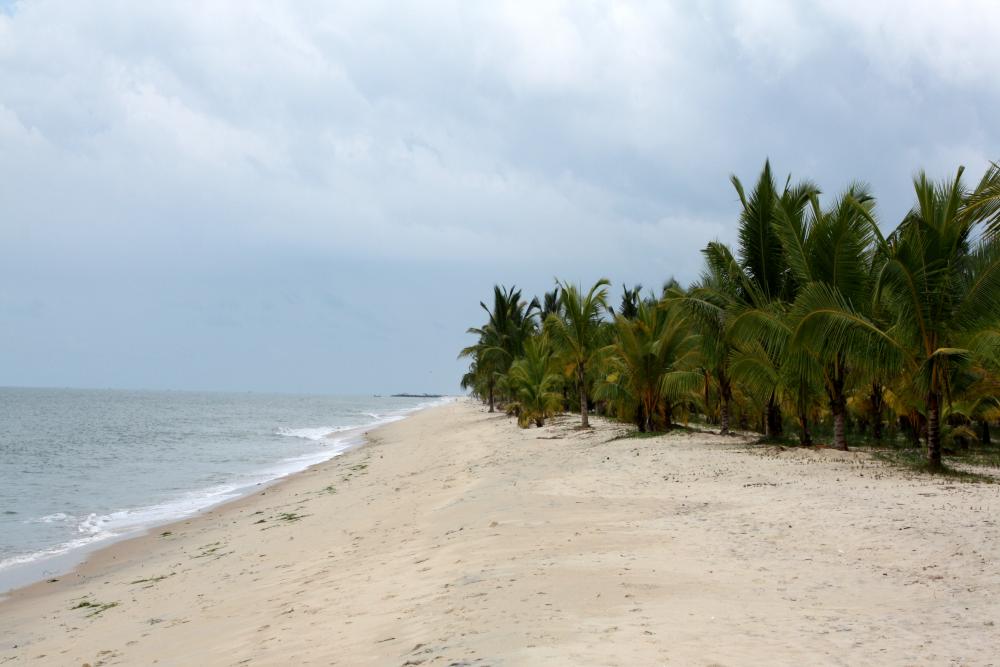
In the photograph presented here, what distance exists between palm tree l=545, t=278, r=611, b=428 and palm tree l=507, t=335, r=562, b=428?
118cm

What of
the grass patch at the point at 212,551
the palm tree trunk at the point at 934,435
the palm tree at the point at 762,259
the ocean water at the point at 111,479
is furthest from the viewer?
the palm tree at the point at 762,259

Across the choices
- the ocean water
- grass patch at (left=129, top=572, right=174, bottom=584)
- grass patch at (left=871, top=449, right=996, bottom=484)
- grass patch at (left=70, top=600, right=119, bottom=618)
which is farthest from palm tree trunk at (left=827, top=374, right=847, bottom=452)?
the ocean water

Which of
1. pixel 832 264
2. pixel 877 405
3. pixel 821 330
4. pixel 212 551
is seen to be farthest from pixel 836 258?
pixel 212 551

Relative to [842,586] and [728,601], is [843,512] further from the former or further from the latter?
[728,601]

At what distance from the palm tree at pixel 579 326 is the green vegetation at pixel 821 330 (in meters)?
0.05

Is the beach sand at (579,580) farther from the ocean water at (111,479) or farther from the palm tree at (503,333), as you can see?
the palm tree at (503,333)

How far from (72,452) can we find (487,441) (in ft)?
63.7

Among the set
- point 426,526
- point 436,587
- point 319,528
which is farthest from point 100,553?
point 436,587

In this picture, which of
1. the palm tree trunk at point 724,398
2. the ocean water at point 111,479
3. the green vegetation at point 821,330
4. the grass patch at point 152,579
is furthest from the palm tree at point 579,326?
the grass patch at point 152,579

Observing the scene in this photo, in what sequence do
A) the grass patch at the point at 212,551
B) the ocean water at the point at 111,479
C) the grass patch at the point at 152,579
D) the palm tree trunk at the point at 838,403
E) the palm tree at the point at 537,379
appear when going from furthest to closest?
the palm tree at the point at 537,379 < the palm tree trunk at the point at 838,403 < the ocean water at the point at 111,479 < the grass patch at the point at 212,551 < the grass patch at the point at 152,579

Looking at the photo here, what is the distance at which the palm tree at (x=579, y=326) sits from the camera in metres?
22.7

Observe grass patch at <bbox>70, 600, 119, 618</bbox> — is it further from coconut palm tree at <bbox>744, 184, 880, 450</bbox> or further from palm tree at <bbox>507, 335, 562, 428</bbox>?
palm tree at <bbox>507, 335, 562, 428</bbox>

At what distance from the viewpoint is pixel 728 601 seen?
5.21 metres

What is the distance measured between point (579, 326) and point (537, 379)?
3125mm
